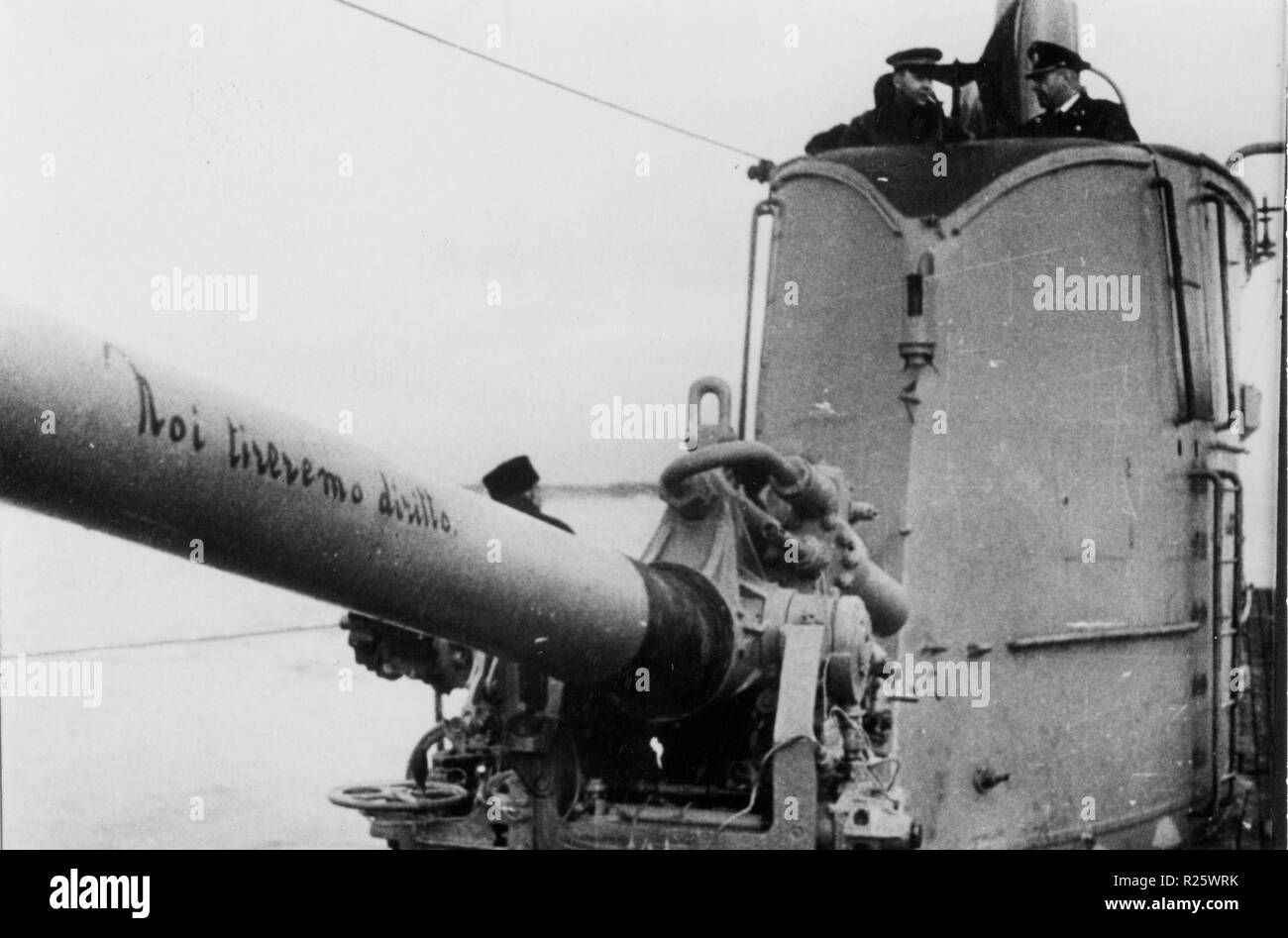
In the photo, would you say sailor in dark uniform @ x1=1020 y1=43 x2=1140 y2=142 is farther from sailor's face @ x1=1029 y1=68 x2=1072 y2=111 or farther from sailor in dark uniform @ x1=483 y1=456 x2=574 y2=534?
sailor in dark uniform @ x1=483 y1=456 x2=574 y2=534

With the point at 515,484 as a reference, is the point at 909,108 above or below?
above

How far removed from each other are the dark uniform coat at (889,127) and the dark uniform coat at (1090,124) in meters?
0.35

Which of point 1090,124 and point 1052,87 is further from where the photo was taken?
point 1052,87

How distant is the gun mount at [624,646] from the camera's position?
4.07 meters

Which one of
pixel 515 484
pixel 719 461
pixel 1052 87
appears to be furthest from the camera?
pixel 1052 87

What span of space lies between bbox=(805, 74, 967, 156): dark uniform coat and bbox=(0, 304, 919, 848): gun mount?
6.07 feet

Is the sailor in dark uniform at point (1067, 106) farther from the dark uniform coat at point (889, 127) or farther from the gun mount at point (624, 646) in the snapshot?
the gun mount at point (624, 646)

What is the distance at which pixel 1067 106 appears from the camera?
7.57 m

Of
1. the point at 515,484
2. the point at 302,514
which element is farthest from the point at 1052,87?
the point at 302,514

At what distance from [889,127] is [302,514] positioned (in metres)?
4.23

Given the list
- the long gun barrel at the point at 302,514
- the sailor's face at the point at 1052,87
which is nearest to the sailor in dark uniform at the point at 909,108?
the sailor's face at the point at 1052,87

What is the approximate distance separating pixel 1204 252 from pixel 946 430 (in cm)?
172

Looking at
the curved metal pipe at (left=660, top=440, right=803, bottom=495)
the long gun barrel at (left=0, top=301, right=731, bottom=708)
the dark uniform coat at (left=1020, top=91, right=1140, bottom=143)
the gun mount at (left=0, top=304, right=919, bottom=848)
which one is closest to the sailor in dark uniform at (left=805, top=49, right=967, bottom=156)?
the dark uniform coat at (left=1020, top=91, right=1140, bottom=143)

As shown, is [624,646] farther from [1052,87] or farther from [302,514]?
[1052,87]
